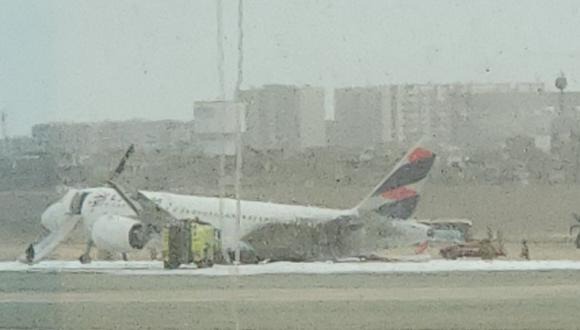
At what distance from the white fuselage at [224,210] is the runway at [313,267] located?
0.53 meters

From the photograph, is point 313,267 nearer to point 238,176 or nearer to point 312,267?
point 312,267

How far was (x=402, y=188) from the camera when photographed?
56.4 feet

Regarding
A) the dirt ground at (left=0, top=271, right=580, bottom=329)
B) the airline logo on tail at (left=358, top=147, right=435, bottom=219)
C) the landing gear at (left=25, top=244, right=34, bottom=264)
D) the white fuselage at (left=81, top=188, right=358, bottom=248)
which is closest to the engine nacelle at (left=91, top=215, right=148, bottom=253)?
the white fuselage at (left=81, top=188, right=358, bottom=248)

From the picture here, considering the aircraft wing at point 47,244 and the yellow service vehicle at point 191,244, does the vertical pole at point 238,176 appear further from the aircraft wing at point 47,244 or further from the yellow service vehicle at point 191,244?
the aircraft wing at point 47,244

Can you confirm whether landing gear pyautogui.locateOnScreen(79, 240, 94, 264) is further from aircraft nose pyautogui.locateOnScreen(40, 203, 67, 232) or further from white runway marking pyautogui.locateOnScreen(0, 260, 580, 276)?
aircraft nose pyautogui.locateOnScreen(40, 203, 67, 232)

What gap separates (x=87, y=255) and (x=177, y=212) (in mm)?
1379

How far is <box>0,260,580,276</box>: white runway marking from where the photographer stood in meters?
15.3

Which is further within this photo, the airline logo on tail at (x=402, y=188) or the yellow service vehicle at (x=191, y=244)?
the airline logo on tail at (x=402, y=188)

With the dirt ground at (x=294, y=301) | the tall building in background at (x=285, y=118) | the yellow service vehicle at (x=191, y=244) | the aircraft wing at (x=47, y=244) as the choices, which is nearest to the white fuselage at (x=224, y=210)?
the yellow service vehicle at (x=191, y=244)

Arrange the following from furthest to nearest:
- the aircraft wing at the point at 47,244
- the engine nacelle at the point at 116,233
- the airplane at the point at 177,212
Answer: the engine nacelle at the point at 116,233 → the airplane at the point at 177,212 → the aircraft wing at the point at 47,244

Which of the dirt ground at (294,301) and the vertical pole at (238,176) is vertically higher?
the vertical pole at (238,176)

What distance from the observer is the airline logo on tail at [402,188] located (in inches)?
629

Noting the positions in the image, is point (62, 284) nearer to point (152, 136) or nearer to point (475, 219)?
point (152, 136)

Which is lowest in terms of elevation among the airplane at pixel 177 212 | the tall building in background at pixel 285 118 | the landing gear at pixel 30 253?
the landing gear at pixel 30 253
